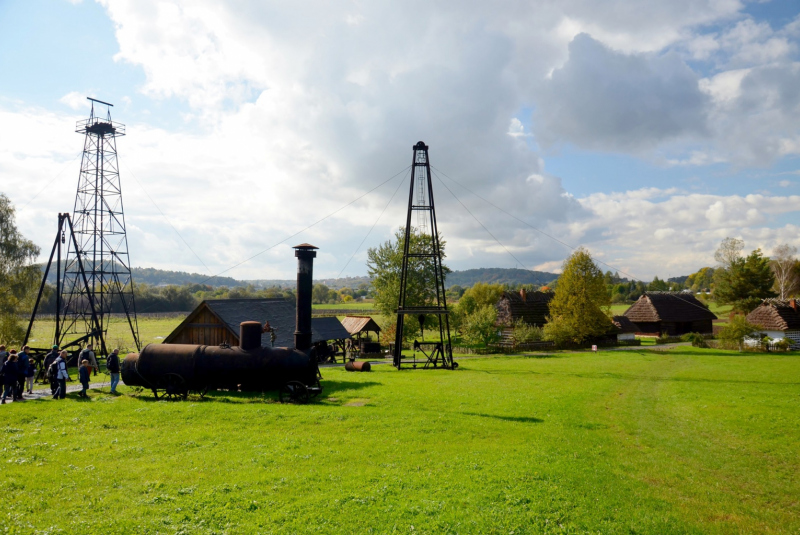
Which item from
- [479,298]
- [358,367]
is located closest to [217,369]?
[358,367]

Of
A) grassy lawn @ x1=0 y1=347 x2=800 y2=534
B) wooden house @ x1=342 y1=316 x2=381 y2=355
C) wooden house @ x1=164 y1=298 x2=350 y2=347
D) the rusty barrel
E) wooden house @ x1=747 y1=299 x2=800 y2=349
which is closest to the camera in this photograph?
grassy lawn @ x1=0 y1=347 x2=800 y2=534

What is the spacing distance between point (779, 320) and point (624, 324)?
15.8 m

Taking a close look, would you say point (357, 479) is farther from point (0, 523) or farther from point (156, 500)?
point (0, 523)

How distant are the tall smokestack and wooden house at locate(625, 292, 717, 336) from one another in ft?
179

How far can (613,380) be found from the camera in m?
25.8

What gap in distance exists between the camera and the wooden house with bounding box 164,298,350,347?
29172mm

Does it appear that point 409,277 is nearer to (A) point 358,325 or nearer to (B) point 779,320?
(A) point 358,325

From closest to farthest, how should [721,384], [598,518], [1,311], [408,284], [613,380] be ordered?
[598,518]
[721,384]
[613,380]
[1,311]
[408,284]

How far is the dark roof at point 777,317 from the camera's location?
46.8m

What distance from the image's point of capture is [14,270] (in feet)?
128

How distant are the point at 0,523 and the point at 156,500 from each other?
7.81 feet

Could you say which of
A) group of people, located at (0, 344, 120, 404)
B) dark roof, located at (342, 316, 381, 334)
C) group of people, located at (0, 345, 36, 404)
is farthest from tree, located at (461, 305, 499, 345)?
group of people, located at (0, 345, 36, 404)

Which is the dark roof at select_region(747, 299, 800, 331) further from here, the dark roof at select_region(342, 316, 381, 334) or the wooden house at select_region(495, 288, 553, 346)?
the dark roof at select_region(342, 316, 381, 334)

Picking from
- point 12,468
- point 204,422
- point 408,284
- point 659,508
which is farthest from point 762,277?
point 12,468
